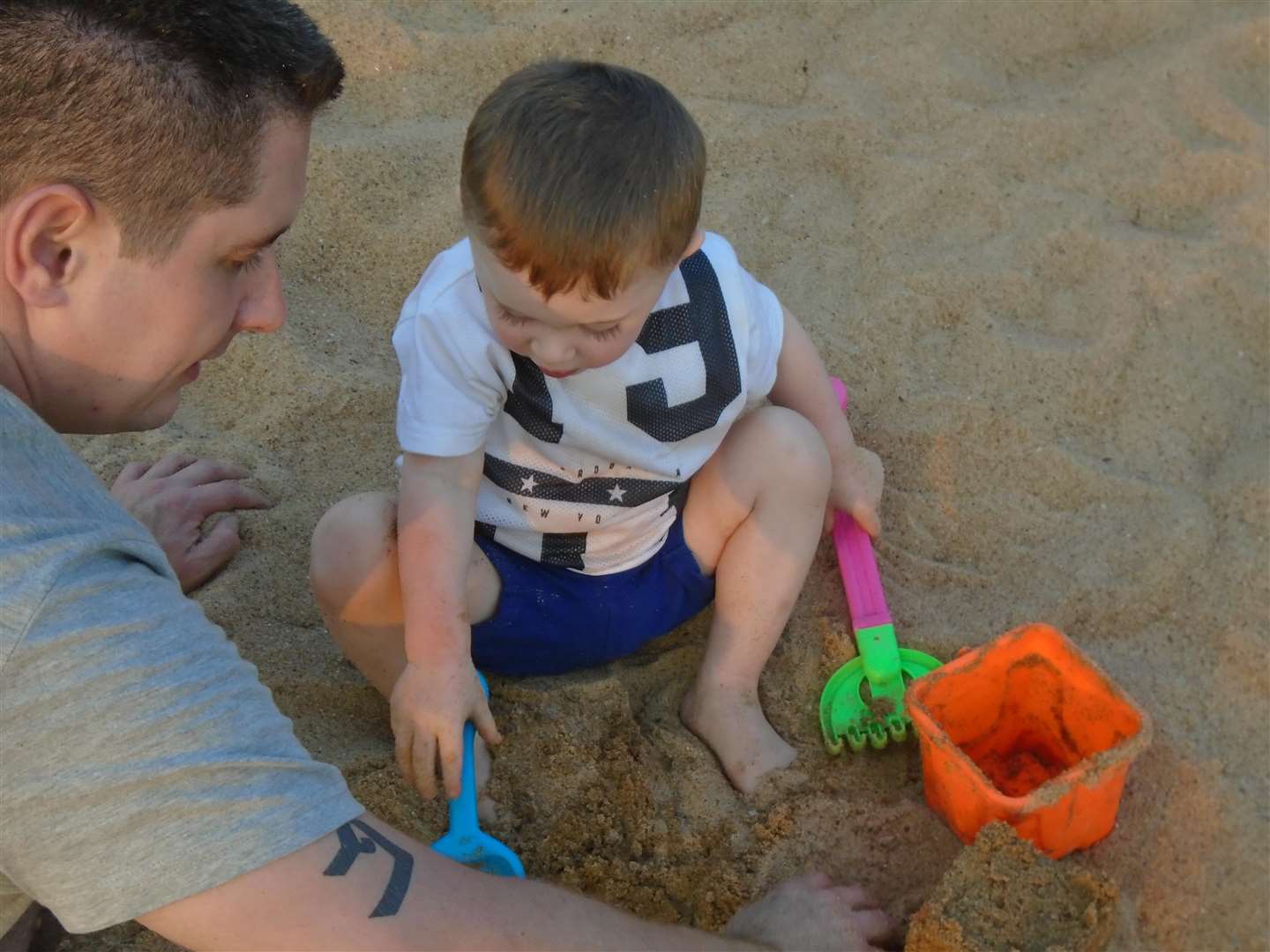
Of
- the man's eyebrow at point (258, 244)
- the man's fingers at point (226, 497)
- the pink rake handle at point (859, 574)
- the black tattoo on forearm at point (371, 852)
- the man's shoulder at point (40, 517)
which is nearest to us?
the man's shoulder at point (40, 517)

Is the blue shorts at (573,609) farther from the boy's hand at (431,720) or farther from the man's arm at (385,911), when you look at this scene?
the man's arm at (385,911)

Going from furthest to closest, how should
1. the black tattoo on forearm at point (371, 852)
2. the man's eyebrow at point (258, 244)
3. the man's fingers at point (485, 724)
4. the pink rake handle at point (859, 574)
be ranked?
the pink rake handle at point (859, 574), the man's fingers at point (485, 724), the man's eyebrow at point (258, 244), the black tattoo on forearm at point (371, 852)

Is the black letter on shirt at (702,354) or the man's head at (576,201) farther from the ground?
the man's head at (576,201)

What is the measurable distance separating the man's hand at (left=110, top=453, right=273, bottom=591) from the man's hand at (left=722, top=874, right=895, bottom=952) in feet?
3.33

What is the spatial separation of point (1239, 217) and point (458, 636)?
185 cm

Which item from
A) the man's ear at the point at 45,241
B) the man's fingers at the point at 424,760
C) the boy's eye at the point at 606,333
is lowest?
the man's fingers at the point at 424,760

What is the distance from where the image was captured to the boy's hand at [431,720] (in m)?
1.64

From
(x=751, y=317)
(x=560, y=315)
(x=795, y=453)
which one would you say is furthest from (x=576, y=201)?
(x=795, y=453)

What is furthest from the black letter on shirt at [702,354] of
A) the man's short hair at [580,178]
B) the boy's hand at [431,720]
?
the boy's hand at [431,720]

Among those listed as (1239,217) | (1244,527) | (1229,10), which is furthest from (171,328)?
(1229,10)

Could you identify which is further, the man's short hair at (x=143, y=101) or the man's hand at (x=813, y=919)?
the man's hand at (x=813, y=919)

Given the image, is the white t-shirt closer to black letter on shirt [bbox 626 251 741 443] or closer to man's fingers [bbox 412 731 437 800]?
black letter on shirt [bbox 626 251 741 443]

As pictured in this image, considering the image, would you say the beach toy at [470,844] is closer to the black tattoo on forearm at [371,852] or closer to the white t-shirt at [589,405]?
the white t-shirt at [589,405]

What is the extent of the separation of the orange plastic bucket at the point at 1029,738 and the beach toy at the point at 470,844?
22.7 inches
